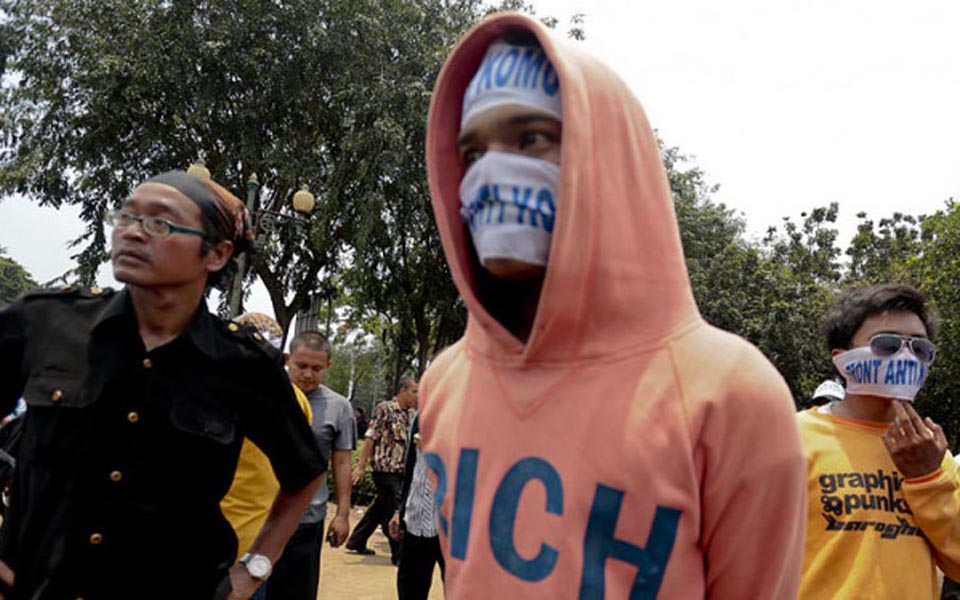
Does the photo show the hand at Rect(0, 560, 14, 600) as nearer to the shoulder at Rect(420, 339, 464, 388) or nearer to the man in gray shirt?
the shoulder at Rect(420, 339, 464, 388)

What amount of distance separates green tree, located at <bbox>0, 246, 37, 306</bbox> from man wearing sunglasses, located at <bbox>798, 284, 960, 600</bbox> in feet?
228

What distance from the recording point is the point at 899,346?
9.00 ft

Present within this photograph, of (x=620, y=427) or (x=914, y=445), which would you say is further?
(x=914, y=445)

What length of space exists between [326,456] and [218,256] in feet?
9.82

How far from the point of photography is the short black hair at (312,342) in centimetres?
541

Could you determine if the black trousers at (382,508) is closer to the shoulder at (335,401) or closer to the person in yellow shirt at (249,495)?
the shoulder at (335,401)

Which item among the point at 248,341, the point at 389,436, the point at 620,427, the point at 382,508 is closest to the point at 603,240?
the point at 620,427

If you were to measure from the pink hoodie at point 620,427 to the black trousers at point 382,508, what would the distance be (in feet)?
24.3

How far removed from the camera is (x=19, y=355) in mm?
2170

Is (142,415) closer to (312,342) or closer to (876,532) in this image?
(876,532)

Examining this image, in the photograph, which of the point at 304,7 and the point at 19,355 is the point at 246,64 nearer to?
the point at 304,7

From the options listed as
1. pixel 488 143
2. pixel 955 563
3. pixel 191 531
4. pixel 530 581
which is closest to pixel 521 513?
pixel 530 581

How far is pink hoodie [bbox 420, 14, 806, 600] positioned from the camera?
128 cm

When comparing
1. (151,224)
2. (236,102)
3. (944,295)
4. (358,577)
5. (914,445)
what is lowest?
(358,577)
